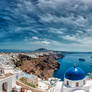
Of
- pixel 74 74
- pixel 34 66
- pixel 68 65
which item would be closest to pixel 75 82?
pixel 74 74

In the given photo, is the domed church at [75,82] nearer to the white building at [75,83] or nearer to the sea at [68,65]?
the white building at [75,83]

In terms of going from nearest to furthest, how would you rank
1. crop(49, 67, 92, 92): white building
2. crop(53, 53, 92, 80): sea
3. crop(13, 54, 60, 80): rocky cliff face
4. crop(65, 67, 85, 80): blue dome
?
crop(49, 67, 92, 92): white building, crop(65, 67, 85, 80): blue dome, crop(13, 54, 60, 80): rocky cliff face, crop(53, 53, 92, 80): sea

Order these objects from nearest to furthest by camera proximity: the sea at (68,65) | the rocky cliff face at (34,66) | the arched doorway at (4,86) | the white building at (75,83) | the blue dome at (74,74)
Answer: the white building at (75,83) < the blue dome at (74,74) < the arched doorway at (4,86) < the rocky cliff face at (34,66) < the sea at (68,65)

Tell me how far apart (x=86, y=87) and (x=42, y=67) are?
36241 mm

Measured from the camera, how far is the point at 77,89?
9.38 m

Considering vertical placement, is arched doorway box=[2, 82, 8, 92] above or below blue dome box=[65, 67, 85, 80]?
below

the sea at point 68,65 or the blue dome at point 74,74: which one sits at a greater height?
the blue dome at point 74,74

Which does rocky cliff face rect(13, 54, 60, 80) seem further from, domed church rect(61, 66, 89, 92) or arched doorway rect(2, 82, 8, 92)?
domed church rect(61, 66, 89, 92)

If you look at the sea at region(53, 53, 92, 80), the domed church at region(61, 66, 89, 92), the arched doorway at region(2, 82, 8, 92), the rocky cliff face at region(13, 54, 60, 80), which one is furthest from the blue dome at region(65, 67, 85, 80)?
the rocky cliff face at region(13, 54, 60, 80)

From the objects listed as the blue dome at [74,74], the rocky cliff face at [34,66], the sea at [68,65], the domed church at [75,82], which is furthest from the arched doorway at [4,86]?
the rocky cliff face at [34,66]

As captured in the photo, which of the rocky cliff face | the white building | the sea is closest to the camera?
the white building

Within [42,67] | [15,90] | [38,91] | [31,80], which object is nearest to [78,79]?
[38,91]

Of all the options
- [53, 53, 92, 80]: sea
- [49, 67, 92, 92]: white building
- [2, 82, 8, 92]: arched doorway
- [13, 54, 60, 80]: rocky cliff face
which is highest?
[49, 67, 92, 92]: white building

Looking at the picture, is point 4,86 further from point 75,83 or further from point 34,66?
point 34,66
